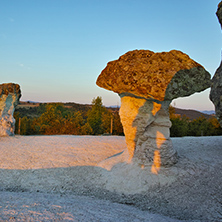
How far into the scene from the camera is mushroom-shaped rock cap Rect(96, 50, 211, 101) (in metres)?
5.62

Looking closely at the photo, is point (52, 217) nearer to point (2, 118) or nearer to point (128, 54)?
point (128, 54)

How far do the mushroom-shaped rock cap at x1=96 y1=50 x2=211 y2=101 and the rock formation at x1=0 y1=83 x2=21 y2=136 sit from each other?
9.63 m

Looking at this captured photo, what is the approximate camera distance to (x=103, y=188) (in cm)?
643

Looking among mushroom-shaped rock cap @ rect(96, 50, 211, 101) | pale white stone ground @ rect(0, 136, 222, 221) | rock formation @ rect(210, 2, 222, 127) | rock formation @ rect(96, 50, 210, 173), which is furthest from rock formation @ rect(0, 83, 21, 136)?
rock formation @ rect(210, 2, 222, 127)

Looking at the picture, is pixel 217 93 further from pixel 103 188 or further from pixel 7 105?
pixel 7 105

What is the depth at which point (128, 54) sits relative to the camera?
6.64 m

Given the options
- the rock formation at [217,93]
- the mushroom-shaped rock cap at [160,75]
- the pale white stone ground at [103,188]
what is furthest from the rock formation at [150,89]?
the rock formation at [217,93]

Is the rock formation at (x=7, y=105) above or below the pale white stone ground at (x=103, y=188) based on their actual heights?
above

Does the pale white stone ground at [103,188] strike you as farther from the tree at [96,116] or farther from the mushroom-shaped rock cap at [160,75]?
the tree at [96,116]

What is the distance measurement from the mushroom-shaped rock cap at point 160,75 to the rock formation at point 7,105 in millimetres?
9626

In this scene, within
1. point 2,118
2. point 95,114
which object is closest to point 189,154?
point 2,118

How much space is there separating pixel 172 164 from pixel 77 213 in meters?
3.88

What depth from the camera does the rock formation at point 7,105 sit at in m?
13.0

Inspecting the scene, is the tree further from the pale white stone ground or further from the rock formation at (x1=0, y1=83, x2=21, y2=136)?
the pale white stone ground
